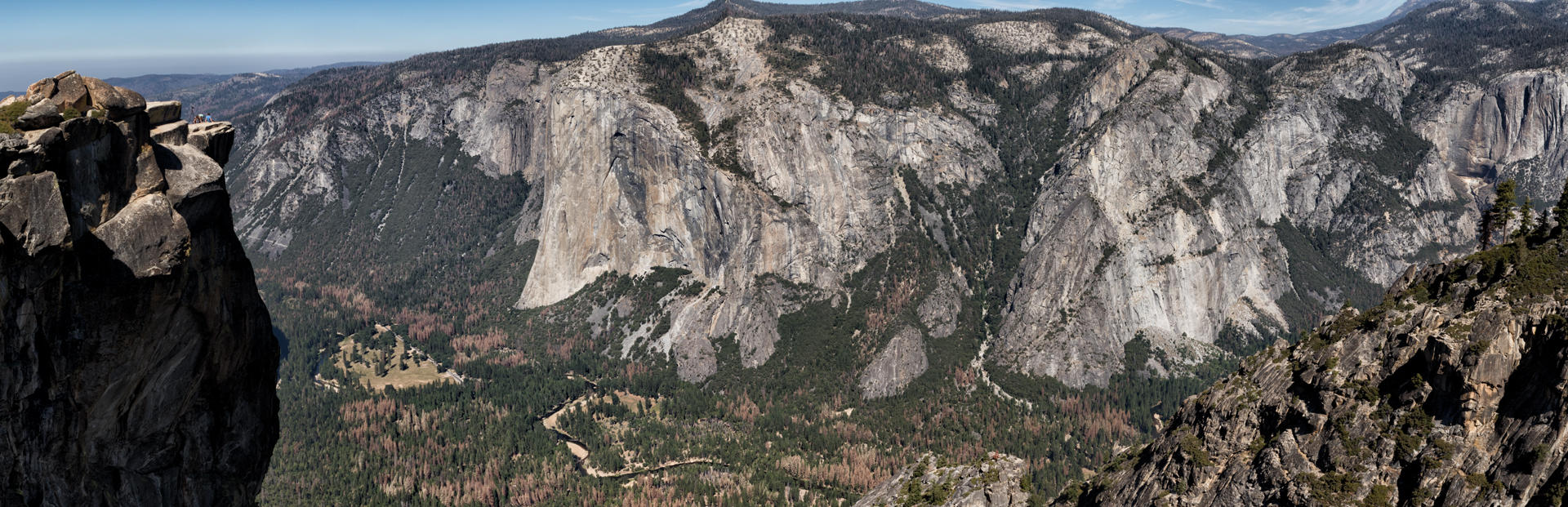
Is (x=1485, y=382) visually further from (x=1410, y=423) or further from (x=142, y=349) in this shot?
(x=142, y=349)

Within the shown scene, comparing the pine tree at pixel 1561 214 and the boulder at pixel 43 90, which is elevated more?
the boulder at pixel 43 90

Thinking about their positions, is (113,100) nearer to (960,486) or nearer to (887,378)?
(960,486)

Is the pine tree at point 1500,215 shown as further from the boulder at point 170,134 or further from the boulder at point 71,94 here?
the boulder at point 71,94

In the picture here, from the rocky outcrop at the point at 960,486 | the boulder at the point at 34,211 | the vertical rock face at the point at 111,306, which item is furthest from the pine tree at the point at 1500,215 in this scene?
the boulder at the point at 34,211

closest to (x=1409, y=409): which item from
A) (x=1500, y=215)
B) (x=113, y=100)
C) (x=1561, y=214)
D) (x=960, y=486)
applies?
(x=1561, y=214)

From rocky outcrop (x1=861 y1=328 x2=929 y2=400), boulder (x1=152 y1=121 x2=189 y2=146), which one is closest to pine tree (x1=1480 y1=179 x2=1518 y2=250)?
boulder (x1=152 y1=121 x2=189 y2=146)

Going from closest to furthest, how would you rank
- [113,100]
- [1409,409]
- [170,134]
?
[113,100] < [170,134] < [1409,409]

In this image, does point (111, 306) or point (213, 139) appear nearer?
point (111, 306)
